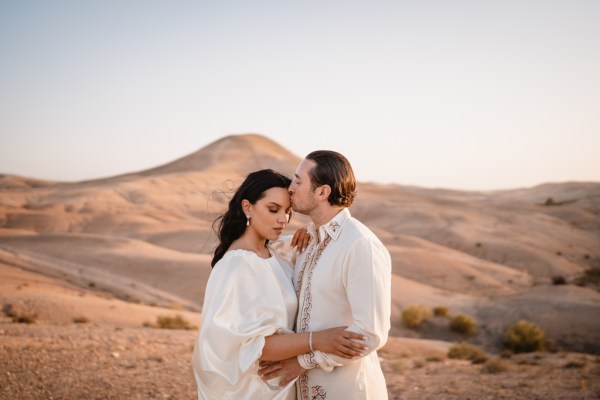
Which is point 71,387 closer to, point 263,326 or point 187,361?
point 187,361

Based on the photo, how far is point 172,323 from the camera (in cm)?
1252

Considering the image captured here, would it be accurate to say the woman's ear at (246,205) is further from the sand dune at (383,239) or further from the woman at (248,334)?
the sand dune at (383,239)

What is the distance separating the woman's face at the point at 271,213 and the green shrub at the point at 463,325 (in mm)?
14128

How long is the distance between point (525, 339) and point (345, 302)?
1280 centimetres

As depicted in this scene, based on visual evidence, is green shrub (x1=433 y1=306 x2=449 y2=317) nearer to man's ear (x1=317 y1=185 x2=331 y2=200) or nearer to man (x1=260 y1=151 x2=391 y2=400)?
man (x1=260 y1=151 x2=391 y2=400)

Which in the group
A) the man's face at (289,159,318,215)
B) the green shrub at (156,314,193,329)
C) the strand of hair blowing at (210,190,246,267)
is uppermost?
the man's face at (289,159,318,215)

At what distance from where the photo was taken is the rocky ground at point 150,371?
7.06m

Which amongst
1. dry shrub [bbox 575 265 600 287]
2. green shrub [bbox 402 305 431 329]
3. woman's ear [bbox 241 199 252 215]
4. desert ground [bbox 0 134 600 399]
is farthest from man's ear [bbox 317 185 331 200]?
dry shrub [bbox 575 265 600 287]

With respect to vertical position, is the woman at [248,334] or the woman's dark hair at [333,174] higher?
the woman's dark hair at [333,174]

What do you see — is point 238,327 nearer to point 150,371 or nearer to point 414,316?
point 150,371

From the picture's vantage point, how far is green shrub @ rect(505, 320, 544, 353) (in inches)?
530

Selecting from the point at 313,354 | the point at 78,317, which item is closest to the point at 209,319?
the point at 313,354

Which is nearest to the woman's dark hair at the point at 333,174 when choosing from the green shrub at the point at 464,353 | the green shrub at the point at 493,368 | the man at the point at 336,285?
the man at the point at 336,285

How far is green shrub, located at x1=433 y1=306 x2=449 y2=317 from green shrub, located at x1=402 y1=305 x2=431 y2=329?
1.28ft
